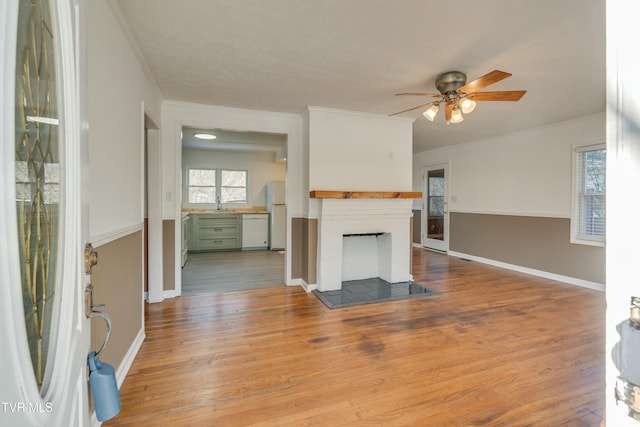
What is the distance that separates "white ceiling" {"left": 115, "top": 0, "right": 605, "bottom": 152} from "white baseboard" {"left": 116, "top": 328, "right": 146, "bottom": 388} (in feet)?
7.54

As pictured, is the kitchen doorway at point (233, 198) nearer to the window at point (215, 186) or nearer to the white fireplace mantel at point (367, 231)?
the window at point (215, 186)

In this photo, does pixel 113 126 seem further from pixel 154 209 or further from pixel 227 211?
pixel 227 211

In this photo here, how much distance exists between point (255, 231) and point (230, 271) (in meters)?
2.02

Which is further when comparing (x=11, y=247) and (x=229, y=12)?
(x=229, y=12)

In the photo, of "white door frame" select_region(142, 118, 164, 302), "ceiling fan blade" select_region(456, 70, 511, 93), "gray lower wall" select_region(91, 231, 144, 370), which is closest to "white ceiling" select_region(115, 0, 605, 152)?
"ceiling fan blade" select_region(456, 70, 511, 93)

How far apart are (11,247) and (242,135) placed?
522 cm

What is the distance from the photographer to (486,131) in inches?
197

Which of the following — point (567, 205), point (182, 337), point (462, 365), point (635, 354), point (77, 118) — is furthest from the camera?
point (567, 205)

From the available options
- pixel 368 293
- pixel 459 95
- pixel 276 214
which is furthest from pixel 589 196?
pixel 276 214

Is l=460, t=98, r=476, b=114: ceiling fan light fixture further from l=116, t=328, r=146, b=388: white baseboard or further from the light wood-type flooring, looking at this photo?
l=116, t=328, r=146, b=388: white baseboard

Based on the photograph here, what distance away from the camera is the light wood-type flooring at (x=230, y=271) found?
4.04m

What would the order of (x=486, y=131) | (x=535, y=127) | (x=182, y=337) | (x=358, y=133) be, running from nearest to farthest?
1. (x=182, y=337)
2. (x=358, y=133)
3. (x=535, y=127)
4. (x=486, y=131)

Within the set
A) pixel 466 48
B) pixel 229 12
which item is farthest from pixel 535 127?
pixel 229 12

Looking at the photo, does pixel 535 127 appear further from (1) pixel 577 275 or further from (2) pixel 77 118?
(2) pixel 77 118
